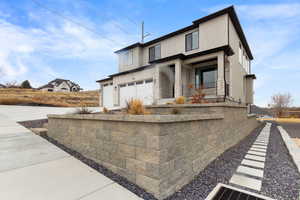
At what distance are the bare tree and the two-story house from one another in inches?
680

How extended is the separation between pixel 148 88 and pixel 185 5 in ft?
18.9

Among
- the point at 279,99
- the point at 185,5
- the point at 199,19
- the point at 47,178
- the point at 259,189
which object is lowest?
the point at 259,189

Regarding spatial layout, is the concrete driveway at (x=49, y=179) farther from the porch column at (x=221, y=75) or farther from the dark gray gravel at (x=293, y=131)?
the dark gray gravel at (x=293, y=131)

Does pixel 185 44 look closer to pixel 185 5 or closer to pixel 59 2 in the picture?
pixel 185 5

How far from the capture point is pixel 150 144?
1.94 metres

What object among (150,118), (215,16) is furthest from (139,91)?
(150,118)

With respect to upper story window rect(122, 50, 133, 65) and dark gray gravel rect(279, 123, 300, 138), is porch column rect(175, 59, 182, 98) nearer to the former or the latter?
upper story window rect(122, 50, 133, 65)

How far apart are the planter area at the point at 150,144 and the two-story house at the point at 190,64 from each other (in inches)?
151

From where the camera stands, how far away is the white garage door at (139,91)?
32.1ft

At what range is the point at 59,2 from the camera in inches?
302

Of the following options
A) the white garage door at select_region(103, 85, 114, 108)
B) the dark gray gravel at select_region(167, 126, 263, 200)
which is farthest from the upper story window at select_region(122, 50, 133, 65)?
the dark gray gravel at select_region(167, 126, 263, 200)

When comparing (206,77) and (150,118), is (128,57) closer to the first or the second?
(206,77)

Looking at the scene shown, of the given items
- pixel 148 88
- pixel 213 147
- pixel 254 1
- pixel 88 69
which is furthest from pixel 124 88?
pixel 254 1

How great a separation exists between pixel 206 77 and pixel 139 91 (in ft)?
15.9
